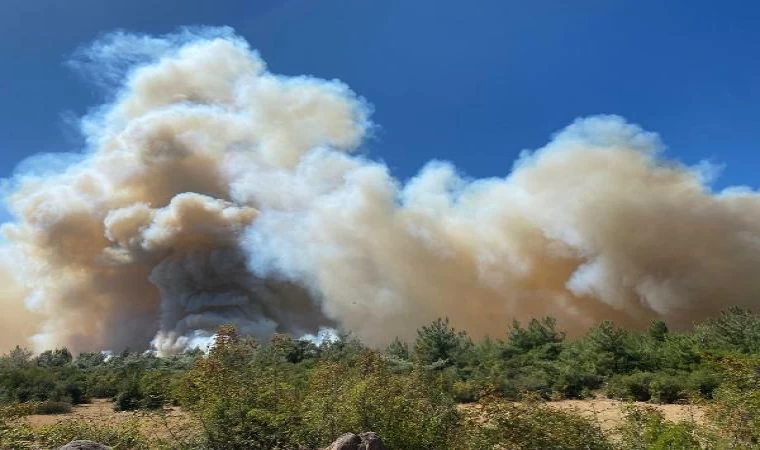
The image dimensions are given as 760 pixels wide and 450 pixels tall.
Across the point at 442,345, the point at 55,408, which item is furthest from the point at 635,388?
the point at 55,408

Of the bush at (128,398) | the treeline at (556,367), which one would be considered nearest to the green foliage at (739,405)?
the treeline at (556,367)

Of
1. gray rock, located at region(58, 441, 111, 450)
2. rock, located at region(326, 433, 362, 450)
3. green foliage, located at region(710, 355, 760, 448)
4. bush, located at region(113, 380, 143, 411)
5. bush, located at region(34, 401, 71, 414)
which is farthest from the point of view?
bush, located at region(113, 380, 143, 411)

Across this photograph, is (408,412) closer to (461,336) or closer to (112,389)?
(112,389)

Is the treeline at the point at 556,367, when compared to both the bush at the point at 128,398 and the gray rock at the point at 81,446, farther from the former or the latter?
the gray rock at the point at 81,446

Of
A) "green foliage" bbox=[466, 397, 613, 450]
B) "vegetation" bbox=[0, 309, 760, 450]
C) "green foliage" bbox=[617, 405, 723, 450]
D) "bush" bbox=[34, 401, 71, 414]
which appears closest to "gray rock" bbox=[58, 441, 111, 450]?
"vegetation" bbox=[0, 309, 760, 450]

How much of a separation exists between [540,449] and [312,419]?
3.30 m

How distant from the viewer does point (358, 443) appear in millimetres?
6730

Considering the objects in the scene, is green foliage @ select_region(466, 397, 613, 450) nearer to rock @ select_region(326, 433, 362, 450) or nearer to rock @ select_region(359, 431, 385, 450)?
rock @ select_region(359, 431, 385, 450)

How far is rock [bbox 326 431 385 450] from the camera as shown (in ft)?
21.7

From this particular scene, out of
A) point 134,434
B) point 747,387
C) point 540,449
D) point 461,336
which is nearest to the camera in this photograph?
point 540,449

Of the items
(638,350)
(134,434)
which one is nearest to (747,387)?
(134,434)

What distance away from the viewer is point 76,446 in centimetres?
646

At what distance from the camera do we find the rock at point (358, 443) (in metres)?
6.62

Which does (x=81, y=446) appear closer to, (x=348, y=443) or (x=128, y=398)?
(x=348, y=443)
